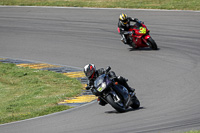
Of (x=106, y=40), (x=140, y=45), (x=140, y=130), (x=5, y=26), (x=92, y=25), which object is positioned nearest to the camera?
(x=140, y=130)

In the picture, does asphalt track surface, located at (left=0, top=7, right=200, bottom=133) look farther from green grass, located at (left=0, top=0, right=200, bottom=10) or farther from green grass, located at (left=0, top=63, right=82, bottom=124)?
green grass, located at (left=0, top=63, right=82, bottom=124)

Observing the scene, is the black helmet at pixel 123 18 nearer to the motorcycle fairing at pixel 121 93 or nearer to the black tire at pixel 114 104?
the motorcycle fairing at pixel 121 93

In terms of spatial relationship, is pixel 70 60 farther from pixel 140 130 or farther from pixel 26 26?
pixel 140 130

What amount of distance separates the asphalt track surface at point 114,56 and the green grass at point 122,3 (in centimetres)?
109

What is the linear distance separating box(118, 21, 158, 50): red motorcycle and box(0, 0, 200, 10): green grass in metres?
8.13

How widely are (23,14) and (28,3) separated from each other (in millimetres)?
3195

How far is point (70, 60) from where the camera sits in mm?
21391

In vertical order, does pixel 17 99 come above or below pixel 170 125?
below

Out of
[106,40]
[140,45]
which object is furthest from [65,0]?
[140,45]

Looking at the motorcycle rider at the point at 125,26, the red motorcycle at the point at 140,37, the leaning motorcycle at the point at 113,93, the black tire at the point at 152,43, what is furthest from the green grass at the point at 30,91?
the black tire at the point at 152,43

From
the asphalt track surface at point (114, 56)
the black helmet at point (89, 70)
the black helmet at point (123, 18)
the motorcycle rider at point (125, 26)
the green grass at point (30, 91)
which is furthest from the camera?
the motorcycle rider at point (125, 26)

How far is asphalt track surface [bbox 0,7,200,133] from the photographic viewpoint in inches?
454

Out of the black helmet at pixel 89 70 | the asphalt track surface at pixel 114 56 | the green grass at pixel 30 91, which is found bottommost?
the green grass at pixel 30 91

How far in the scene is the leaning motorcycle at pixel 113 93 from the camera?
1224 cm
